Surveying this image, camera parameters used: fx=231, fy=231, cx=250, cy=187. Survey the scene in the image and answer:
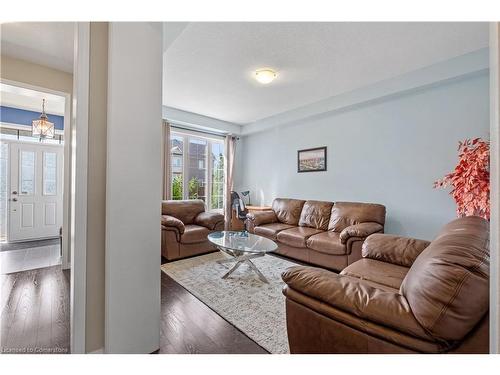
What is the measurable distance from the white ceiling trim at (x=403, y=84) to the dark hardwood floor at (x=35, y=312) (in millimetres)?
4310

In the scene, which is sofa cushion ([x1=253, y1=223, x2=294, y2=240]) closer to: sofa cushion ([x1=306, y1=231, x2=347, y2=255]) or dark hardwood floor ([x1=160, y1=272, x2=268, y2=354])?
sofa cushion ([x1=306, y1=231, x2=347, y2=255])

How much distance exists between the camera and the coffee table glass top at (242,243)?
2.61 metres

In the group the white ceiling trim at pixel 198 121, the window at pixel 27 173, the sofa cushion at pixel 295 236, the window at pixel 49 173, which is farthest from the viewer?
the window at pixel 49 173

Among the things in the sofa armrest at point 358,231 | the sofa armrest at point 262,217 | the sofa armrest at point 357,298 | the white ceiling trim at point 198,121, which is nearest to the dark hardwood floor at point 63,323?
the sofa armrest at point 357,298

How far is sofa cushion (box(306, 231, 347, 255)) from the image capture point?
2.92m

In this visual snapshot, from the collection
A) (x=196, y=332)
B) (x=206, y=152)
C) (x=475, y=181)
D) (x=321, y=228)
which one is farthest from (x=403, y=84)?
(x=206, y=152)

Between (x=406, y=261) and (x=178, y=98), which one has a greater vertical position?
(x=178, y=98)

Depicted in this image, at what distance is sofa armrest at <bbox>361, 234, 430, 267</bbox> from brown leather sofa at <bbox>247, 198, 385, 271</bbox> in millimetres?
519

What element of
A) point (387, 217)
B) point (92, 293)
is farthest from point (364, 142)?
point (92, 293)

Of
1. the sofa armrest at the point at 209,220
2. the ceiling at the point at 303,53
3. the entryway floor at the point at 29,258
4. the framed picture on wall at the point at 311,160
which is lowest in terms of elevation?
the entryway floor at the point at 29,258

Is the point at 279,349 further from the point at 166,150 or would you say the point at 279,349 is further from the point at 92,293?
the point at 166,150

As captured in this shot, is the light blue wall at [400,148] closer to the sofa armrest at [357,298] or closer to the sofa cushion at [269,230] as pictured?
the sofa cushion at [269,230]
